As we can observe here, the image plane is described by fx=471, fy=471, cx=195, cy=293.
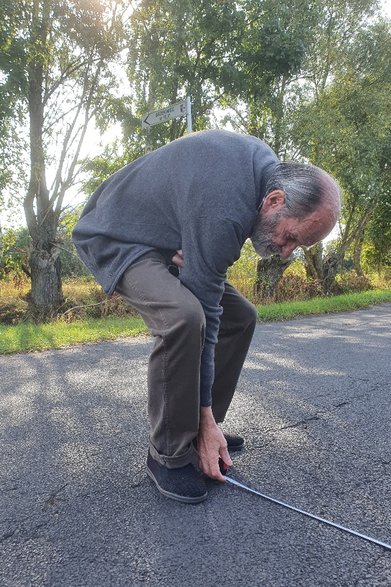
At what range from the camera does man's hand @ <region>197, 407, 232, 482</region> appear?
189cm

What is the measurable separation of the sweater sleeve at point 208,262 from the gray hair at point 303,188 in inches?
8.8

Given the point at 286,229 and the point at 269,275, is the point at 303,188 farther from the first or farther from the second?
the point at 269,275

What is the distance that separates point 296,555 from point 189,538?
338 mm

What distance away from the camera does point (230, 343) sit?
230cm

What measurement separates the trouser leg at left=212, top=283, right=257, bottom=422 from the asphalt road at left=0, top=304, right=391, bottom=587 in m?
0.30

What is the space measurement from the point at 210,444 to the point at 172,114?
5.98m

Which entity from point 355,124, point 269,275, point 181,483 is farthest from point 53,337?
point 355,124

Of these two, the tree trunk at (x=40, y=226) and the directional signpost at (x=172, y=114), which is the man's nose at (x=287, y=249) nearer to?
the directional signpost at (x=172, y=114)

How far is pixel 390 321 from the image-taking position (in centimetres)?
747

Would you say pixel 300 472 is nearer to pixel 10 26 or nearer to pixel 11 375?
pixel 11 375

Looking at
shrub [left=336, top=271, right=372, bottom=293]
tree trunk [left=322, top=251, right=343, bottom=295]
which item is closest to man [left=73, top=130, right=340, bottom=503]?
tree trunk [left=322, top=251, right=343, bottom=295]

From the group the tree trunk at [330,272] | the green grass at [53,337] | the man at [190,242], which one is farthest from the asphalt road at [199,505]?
the tree trunk at [330,272]

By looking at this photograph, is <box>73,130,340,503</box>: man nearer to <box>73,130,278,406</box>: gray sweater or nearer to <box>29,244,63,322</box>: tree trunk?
<box>73,130,278,406</box>: gray sweater

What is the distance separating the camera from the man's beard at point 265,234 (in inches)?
72.1
